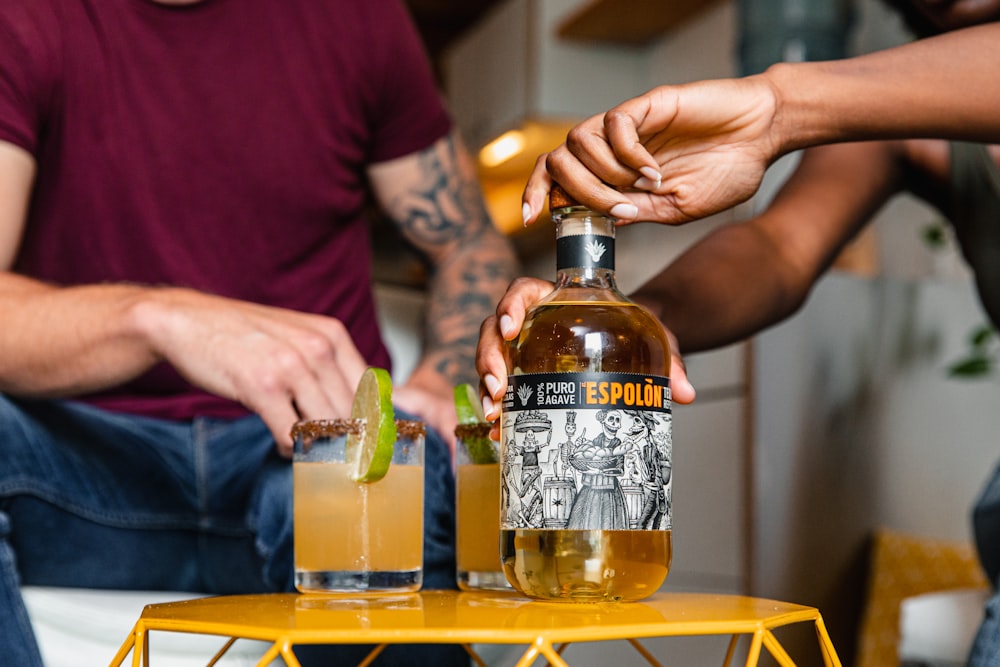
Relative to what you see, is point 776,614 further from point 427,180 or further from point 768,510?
point 768,510

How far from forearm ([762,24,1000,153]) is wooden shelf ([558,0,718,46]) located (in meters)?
2.27

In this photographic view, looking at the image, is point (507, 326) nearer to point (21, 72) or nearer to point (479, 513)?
point (479, 513)

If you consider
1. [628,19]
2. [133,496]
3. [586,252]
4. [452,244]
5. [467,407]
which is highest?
[628,19]

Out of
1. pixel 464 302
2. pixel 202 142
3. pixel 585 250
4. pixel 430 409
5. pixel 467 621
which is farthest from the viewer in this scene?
pixel 464 302

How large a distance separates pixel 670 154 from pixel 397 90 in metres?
0.83

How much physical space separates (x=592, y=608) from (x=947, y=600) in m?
0.88

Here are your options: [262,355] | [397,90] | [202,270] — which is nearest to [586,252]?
[262,355]

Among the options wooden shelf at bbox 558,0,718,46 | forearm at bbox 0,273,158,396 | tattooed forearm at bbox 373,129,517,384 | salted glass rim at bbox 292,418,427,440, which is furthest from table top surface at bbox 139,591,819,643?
wooden shelf at bbox 558,0,718,46

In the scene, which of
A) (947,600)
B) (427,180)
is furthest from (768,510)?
(427,180)

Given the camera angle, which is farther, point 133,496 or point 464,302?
point 464,302

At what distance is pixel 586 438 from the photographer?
2.11 feet

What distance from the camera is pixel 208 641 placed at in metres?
1.08

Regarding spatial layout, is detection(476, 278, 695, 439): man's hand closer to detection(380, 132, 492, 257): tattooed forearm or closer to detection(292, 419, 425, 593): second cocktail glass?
detection(292, 419, 425, 593): second cocktail glass

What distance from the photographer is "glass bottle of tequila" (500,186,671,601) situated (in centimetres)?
64
